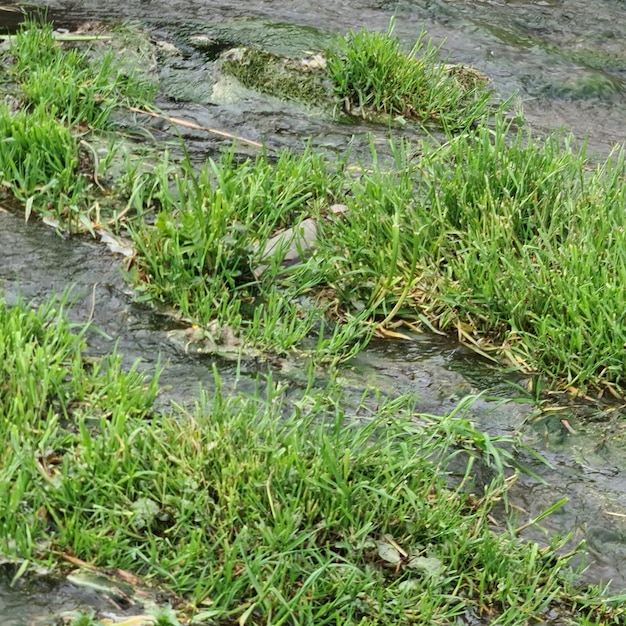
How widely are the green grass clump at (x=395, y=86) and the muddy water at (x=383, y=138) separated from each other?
0.26m

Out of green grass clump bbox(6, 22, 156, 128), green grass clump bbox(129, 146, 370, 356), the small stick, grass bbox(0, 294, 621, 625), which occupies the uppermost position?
green grass clump bbox(6, 22, 156, 128)

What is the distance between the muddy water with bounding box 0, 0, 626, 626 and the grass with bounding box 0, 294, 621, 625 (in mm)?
193

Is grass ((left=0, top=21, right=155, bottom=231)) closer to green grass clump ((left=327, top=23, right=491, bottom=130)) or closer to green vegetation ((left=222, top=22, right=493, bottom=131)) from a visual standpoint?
green vegetation ((left=222, top=22, right=493, bottom=131))

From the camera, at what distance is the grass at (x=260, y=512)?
7.91ft

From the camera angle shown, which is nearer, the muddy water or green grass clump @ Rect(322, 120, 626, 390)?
the muddy water

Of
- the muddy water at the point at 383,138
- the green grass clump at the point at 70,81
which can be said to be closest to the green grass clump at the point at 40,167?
the muddy water at the point at 383,138

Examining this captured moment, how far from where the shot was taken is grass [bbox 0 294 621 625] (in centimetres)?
241

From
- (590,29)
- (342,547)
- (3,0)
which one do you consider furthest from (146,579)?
(590,29)

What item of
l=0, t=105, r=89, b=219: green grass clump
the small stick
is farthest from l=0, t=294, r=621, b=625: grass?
the small stick

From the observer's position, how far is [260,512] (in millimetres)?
2529

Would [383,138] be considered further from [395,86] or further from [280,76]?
[280,76]

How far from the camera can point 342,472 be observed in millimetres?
2629

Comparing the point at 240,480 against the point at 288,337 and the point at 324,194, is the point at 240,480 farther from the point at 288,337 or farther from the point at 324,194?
the point at 324,194

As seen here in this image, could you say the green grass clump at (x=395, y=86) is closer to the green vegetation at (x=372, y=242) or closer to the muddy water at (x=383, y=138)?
the muddy water at (x=383, y=138)
